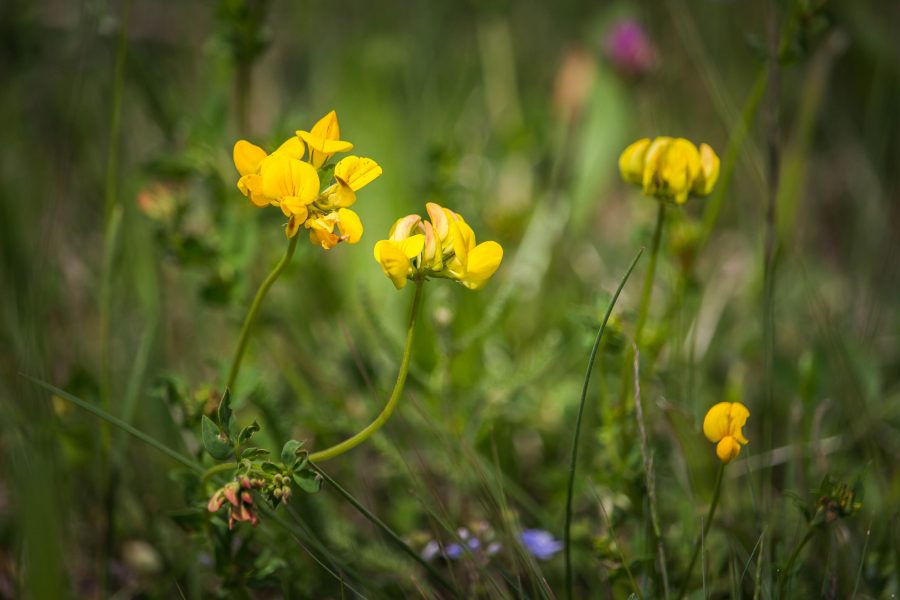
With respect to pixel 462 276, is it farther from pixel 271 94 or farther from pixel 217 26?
pixel 271 94

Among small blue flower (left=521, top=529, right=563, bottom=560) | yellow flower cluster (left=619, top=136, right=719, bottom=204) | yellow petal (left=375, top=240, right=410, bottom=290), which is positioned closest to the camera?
yellow petal (left=375, top=240, right=410, bottom=290)

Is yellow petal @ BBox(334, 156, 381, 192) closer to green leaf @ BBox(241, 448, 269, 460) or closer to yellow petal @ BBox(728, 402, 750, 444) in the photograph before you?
green leaf @ BBox(241, 448, 269, 460)

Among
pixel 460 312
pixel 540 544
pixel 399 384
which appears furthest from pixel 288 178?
pixel 460 312

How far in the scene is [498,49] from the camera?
2555 mm

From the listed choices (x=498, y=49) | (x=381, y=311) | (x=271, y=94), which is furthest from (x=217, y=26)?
(x=498, y=49)

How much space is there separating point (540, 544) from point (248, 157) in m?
0.65

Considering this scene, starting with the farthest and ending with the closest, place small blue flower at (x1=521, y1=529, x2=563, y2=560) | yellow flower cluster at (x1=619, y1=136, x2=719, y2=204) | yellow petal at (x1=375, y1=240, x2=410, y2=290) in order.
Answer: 1. small blue flower at (x1=521, y1=529, x2=563, y2=560)
2. yellow flower cluster at (x1=619, y1=136, x2=719, y2=204)
3. yellow petal at (x1=375, y1=240, x2=410, y2=290)

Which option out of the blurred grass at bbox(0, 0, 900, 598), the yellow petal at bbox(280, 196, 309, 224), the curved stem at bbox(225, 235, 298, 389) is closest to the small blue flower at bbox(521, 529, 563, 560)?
the blurred grass at bbox(0, 0, 900, 598)

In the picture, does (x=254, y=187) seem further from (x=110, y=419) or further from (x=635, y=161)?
(x=635, y=161)

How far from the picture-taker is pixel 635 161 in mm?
1035

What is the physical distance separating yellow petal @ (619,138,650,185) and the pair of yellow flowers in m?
0.27

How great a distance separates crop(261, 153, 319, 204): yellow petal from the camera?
852 mm

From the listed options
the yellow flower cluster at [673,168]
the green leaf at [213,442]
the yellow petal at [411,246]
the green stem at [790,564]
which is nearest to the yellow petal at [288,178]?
the yellow petal at [411,246]

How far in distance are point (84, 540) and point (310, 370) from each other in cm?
50
